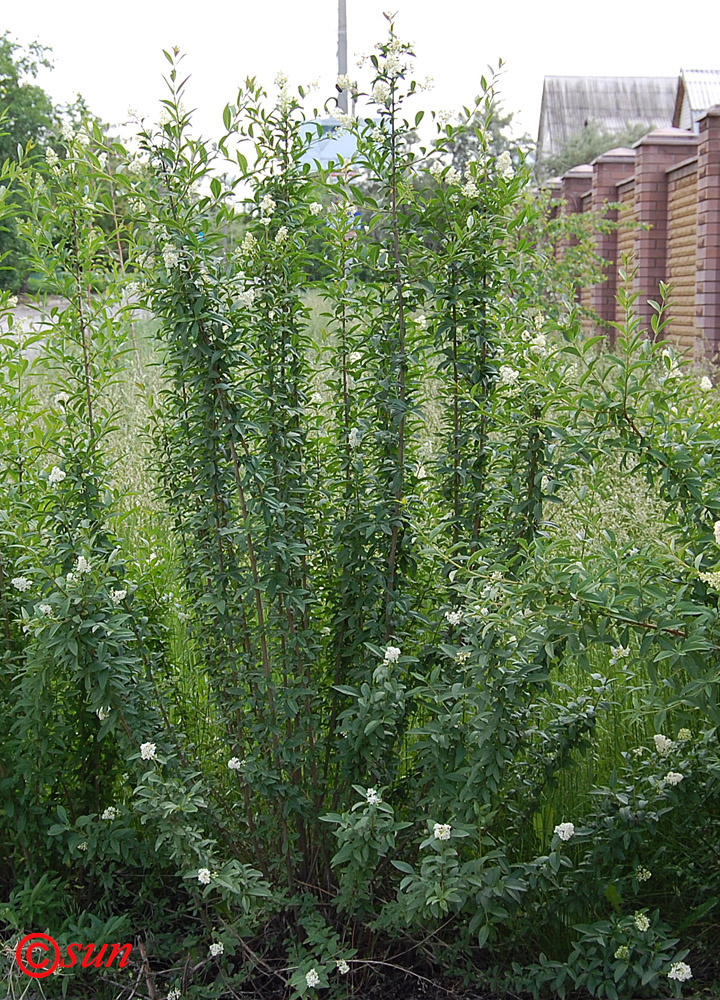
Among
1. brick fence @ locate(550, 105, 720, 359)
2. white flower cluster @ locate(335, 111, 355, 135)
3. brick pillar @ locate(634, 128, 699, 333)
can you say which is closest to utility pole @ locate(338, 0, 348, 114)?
brick fence @ locate(550, 105, 720, 359)

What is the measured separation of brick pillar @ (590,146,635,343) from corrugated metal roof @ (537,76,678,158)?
183 ft

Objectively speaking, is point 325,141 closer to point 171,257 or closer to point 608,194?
point 171,257

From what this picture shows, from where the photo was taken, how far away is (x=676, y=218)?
38.9 feet

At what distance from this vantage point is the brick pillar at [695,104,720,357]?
32.2ft

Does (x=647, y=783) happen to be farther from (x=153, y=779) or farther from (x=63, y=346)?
(x=63, y=346)

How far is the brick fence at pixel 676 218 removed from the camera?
1003cm

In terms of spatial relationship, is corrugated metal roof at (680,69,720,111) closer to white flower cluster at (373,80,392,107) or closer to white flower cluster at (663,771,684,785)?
white flower cluster at (373,80,392,107)

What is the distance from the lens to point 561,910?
230 cm

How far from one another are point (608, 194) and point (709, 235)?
4.77 metres

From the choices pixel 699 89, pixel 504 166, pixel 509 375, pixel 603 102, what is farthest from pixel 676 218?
pixel 603 102

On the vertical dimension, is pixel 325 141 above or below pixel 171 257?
above

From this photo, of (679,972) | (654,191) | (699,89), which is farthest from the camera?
(699,89)

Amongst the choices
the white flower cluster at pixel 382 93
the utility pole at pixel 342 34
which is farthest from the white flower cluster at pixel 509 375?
the utility pole at pixel 342 34

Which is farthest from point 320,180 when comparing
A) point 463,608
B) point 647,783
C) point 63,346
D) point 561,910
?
point 561,910
